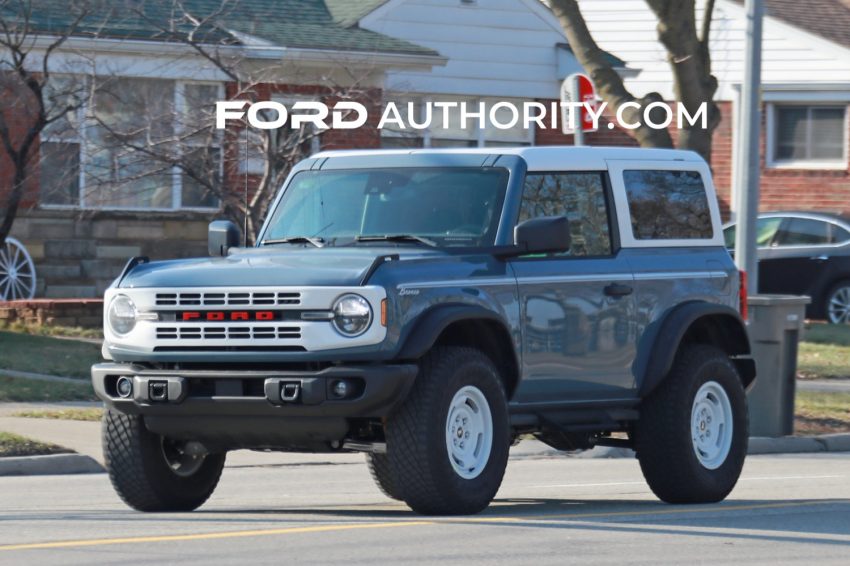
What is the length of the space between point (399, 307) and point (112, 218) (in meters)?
16.9

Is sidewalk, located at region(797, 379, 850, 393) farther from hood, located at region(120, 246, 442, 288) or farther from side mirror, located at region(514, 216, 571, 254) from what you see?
hood, located at region(120, 246, 442, 288)

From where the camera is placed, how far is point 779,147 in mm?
33344

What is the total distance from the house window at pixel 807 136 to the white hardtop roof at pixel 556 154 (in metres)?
22.3

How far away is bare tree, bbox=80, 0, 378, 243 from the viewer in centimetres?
2083

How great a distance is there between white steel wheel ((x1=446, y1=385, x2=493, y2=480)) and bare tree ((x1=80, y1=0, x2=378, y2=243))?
1011cm

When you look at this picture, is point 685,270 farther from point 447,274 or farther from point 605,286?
point 447,274

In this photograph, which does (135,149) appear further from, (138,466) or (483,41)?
(138,466)

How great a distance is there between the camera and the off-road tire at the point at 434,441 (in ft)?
29.6

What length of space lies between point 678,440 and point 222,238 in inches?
117

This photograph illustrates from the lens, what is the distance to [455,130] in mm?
28953

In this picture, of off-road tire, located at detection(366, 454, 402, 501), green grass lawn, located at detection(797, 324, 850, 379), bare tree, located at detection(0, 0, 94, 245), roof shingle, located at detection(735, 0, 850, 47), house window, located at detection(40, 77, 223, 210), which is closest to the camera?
off-road tire, located at detection(366, 454, 402, 501)

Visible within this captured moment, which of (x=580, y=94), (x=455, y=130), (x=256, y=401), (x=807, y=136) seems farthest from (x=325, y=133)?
(x=256, y=401)

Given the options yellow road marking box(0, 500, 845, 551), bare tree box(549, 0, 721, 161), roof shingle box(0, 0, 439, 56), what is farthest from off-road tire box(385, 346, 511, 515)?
roof shingle box(0, 0, 439, 56)

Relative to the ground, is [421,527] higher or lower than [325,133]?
lower
